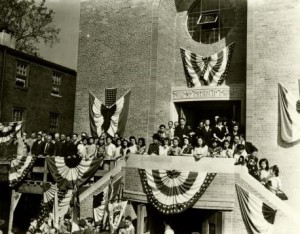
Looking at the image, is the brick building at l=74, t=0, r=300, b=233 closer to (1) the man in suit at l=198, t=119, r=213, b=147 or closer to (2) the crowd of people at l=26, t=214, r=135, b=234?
(1) the man in suit at l=198, t=119, r=213, b=147

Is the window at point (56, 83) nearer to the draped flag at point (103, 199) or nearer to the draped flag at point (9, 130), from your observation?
the draped flag at point (9, 130)

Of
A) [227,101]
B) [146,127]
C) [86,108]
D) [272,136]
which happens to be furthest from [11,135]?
[272,136]

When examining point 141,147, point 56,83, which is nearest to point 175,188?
point 141,147

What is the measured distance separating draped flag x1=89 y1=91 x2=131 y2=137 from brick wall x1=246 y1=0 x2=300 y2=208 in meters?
5.93

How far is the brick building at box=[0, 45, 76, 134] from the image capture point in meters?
26.3

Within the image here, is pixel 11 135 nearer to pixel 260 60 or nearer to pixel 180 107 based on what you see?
pixel 180 107

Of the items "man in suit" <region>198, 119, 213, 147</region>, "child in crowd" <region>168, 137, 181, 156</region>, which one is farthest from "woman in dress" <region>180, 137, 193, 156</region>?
"man in suit" <region>198, 119, 213, 147</region>

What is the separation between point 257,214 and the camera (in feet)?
45.1

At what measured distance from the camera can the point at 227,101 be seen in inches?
785

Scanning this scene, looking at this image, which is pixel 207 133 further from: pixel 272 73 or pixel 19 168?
pixel 19 168

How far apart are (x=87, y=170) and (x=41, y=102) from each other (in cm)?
1368

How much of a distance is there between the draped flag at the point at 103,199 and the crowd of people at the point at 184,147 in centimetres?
73

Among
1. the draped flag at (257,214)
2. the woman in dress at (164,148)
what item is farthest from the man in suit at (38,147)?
the draped flag at (257,214)

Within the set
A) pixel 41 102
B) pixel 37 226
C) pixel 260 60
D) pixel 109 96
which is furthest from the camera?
pixel 41 102
